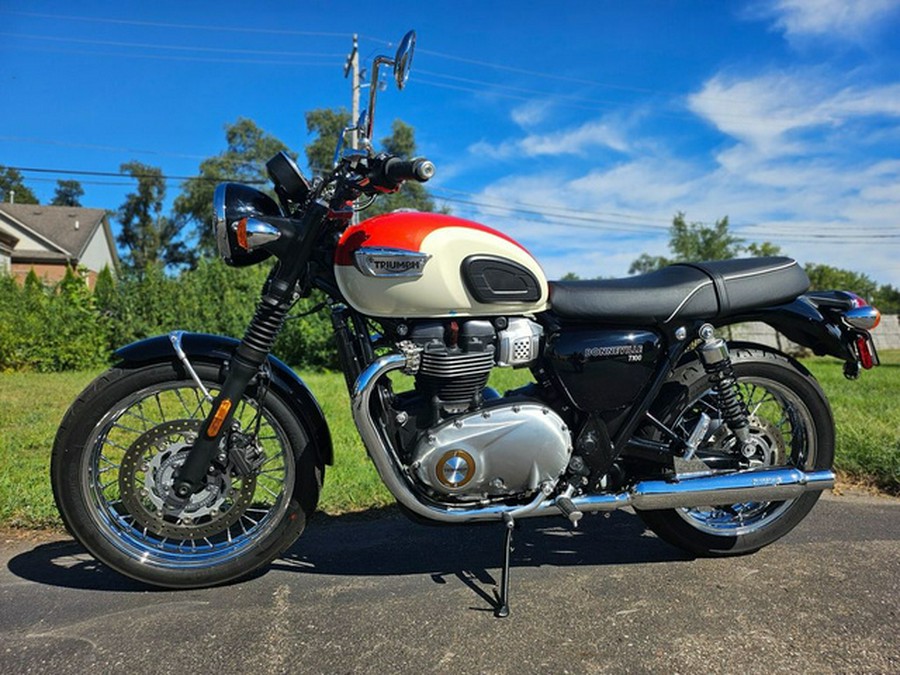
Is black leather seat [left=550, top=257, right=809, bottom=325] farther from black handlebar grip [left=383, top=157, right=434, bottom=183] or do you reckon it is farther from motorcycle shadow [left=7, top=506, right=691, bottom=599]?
motorcycle shadow [left=7, top=506, right=691, bottom=599]

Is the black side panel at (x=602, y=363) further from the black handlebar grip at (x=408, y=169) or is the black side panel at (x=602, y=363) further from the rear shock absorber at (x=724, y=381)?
the black handlebar grip at (x=408, y=169)

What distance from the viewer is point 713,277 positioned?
2643mm

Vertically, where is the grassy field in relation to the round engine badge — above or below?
below

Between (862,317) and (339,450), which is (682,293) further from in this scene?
(339,450)

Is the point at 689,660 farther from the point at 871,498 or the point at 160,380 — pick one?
the point at 871,498

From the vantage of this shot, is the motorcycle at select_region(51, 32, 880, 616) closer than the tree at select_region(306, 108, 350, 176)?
Yes

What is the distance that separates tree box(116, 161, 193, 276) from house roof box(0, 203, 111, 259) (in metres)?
8.73

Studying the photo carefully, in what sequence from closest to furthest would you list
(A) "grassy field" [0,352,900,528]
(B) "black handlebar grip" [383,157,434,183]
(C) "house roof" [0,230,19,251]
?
(B) "black handlebar grip" [383,157,434,183] < (A) "grassy field" [0,352,900,528] < (C) "house roof" [0,230,19,251]

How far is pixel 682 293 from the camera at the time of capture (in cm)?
258

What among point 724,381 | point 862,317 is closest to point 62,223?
point 724,381

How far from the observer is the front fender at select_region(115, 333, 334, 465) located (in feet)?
8.21

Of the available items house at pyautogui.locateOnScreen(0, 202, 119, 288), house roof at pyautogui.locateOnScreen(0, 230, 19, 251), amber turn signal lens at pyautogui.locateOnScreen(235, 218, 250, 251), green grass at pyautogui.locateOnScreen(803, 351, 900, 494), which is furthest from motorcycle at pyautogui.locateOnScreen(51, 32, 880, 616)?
house at pyautogui.locateOnScreen(0, 202, 119, 288)

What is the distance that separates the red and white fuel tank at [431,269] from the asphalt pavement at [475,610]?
3.68 feet

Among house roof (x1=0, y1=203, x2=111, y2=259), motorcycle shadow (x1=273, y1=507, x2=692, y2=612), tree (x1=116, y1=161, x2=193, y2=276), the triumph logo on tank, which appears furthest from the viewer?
tree (x1=116, y1=161, x2=193, y2=276)
